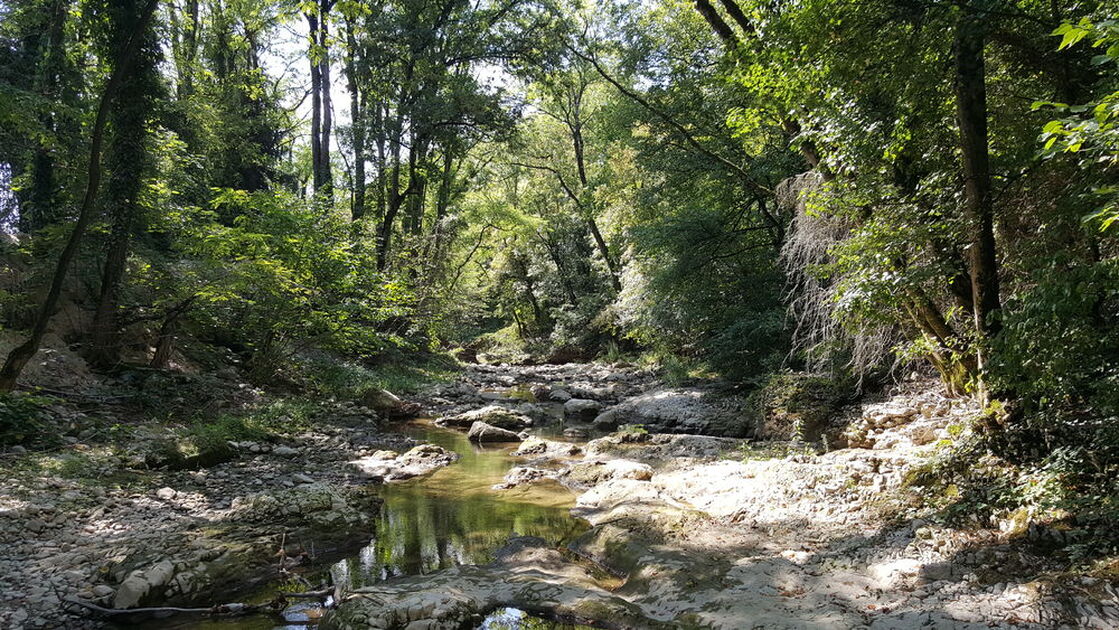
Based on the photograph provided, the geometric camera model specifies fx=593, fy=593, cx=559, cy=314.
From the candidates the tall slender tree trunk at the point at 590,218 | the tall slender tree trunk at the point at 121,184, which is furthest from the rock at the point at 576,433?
the tall slender tree trunk at the point at 590,218

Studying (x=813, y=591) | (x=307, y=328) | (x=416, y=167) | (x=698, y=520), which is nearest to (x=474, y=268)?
(x=416, y=167)

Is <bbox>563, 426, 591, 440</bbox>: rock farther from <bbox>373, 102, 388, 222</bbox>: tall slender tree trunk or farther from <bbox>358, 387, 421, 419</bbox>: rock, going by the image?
<bbox>373, 102, 388, 222</bbox>: tall slender tree trunk

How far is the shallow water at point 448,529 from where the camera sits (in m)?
4.82

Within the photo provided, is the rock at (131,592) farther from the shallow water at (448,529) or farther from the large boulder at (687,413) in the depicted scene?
the large boulder at (687,413)

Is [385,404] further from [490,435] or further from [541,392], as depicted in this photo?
[541,392]

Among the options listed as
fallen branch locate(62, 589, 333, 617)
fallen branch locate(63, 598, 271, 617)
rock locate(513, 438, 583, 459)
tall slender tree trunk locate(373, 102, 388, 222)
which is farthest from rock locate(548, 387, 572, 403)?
fallen branch locate(63, 598, 271, 617)

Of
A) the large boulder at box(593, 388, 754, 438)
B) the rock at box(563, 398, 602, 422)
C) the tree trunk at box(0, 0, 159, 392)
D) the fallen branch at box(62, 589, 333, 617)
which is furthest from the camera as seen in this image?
the rock at box(563, 398, 602, 422)

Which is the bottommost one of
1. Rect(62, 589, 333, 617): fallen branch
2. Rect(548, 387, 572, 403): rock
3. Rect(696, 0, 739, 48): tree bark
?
Rect(62, 589, 333, 617): fallen branch

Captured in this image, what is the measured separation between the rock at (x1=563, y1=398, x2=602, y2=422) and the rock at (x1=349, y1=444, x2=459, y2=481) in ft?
15.4

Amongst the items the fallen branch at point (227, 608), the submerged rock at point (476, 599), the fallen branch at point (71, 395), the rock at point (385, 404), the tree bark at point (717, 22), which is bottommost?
the submerged rock at point (476, 599)

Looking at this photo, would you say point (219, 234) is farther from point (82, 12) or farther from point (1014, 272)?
point (1014, 272)

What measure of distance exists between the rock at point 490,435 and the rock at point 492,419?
738 mm

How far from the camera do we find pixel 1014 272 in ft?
19.7

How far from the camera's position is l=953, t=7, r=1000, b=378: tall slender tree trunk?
17.7ft
